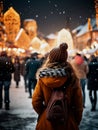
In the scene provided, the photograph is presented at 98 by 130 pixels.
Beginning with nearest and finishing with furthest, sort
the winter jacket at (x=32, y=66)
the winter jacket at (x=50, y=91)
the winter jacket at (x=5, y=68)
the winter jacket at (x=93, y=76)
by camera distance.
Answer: the winter jacket at (x=50, y=91) → the winter jacket at (x=5, y=68) → the winter jacket at (x=93, y=76) → the winter jacket at (x=32, y=66)

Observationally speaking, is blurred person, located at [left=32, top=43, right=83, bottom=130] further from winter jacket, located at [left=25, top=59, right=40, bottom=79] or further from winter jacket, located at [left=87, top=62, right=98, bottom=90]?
winter jacket, located at [left=25, top=59, right=40, bottom=79]

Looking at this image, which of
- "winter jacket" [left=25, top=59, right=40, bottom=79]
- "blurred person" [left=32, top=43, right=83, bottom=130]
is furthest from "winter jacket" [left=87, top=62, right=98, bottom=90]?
"blurred person" [left=32, top=43, right=83, bottom=130]

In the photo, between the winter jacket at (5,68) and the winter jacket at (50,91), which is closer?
the winter jacket at (50,91)

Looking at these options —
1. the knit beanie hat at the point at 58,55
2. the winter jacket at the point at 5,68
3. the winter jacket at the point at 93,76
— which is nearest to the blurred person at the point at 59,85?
the knit beanie hat at the point at 58,55

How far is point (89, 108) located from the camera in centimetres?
1142

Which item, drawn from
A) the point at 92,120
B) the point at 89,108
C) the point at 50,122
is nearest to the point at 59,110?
the point at 50,122

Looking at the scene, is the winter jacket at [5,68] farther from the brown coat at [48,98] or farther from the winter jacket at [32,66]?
the brown coat at [48,98]

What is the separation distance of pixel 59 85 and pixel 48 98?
0.82 ft

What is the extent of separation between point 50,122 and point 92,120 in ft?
16.7

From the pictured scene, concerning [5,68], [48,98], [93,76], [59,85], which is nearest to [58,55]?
[59,85]

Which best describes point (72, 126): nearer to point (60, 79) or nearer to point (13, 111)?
point (60, 79)

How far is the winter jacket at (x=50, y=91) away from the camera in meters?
4.26

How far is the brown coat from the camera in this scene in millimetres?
4273

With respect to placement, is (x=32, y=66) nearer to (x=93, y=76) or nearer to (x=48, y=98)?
(x=93, y=76)
